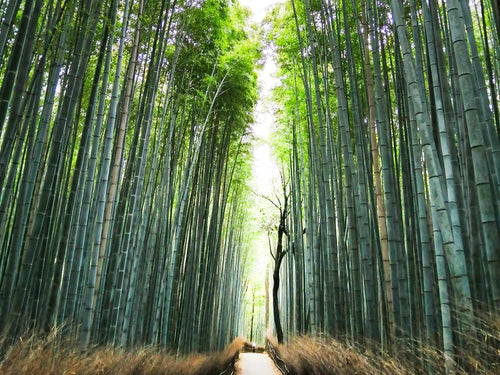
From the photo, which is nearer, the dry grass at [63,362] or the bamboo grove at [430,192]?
the dry grass at [63,362]

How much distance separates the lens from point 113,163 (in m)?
3.05

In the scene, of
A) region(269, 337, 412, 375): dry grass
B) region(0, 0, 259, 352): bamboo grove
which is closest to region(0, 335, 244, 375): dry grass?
region(0, 0, 259, 352): bamboo grove

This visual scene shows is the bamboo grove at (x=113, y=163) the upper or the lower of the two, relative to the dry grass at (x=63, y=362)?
upper

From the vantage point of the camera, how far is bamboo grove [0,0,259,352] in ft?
7.14

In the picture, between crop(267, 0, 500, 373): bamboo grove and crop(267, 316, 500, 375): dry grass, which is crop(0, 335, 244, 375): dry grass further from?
crop(267, 0, 500, 373): bamboo grove

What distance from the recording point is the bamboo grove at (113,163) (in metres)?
2.18

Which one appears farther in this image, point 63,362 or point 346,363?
point 346,363

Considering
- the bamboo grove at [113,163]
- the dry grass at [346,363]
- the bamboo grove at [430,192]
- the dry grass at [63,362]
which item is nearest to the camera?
the dry grass at [63,362]

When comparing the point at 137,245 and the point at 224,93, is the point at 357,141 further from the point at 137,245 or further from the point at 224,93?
the point at 224,93

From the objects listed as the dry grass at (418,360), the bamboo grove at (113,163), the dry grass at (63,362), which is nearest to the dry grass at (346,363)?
the dry grass at (418,360)

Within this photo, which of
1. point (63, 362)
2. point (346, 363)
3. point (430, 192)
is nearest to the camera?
point (63, 362)

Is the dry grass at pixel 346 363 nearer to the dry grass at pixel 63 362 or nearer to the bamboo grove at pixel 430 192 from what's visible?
the bamboo grove at pixel 430 192

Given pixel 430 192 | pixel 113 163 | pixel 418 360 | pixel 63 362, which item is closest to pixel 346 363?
pixel 418 360

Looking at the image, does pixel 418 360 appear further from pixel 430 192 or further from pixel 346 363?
pixel 430 192
